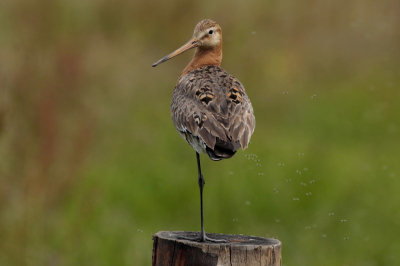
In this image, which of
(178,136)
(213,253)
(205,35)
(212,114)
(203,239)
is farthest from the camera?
(178,136)

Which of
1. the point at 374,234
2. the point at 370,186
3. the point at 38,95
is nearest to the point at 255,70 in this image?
the point at 370,186

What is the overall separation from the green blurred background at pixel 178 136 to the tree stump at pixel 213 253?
8.27 ft

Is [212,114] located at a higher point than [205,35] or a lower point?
lower

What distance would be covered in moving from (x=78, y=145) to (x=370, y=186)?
3.87 m

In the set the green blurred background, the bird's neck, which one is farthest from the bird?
the green blurred background

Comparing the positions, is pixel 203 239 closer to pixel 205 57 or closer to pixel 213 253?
pixel 213 253

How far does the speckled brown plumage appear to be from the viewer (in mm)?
Result: 5906

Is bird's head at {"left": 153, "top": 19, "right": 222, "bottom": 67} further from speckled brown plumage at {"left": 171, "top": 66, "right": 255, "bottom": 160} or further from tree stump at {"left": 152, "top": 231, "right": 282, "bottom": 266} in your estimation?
tree stump at {"left": 152, "top": 231, "right": 282, "bottom": 266}

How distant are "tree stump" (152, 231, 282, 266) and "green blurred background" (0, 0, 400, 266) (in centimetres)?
252

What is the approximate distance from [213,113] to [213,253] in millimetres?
1274

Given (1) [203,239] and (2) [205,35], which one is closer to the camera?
(1) [203,239]

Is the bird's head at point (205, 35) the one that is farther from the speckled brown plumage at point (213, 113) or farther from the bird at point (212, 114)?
the speckled brown plumage at point (213, 113)

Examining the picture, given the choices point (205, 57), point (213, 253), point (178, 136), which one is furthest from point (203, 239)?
point (178, 136)

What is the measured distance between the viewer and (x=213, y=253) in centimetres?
533
